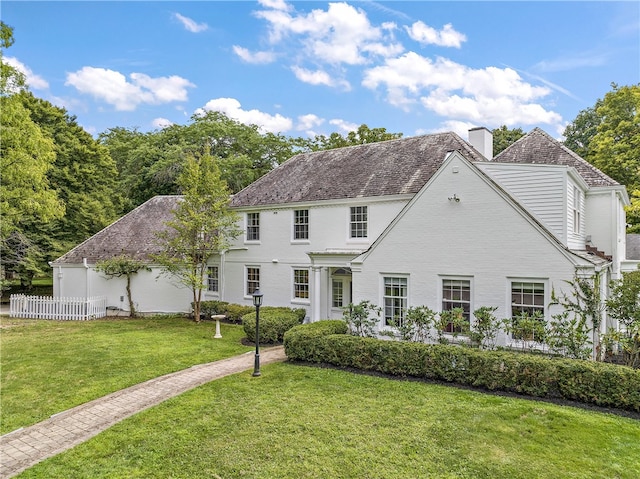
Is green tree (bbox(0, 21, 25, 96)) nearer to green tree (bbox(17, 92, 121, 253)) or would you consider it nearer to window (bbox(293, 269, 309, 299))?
window (bbox(293, 269, 309, 299))

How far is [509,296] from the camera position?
11062 millimetres

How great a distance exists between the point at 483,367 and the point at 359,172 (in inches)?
482

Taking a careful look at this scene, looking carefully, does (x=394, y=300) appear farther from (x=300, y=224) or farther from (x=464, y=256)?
(x=300, y=224)

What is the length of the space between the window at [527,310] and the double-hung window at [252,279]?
13.3 m

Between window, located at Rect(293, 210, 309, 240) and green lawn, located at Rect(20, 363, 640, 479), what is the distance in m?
11.1

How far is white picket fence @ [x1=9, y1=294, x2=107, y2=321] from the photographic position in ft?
68.7

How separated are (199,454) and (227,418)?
1359 millimetres

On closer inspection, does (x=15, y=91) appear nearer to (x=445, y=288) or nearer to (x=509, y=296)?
(x=445, y=288)

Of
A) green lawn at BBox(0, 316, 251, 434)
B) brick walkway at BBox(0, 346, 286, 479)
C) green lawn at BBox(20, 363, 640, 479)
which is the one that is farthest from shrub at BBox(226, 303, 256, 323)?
→ green lawn at BBox(20, 363, 640, 479)

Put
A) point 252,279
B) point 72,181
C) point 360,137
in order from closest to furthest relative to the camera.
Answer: point 252,279 < point 72,181 < point 360,137

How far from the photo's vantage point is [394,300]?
12.9 meters

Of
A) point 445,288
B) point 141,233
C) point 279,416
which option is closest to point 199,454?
point 279,416

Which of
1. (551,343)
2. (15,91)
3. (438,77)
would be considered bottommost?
(551,343)

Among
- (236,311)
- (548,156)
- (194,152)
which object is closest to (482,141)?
(548,156)
